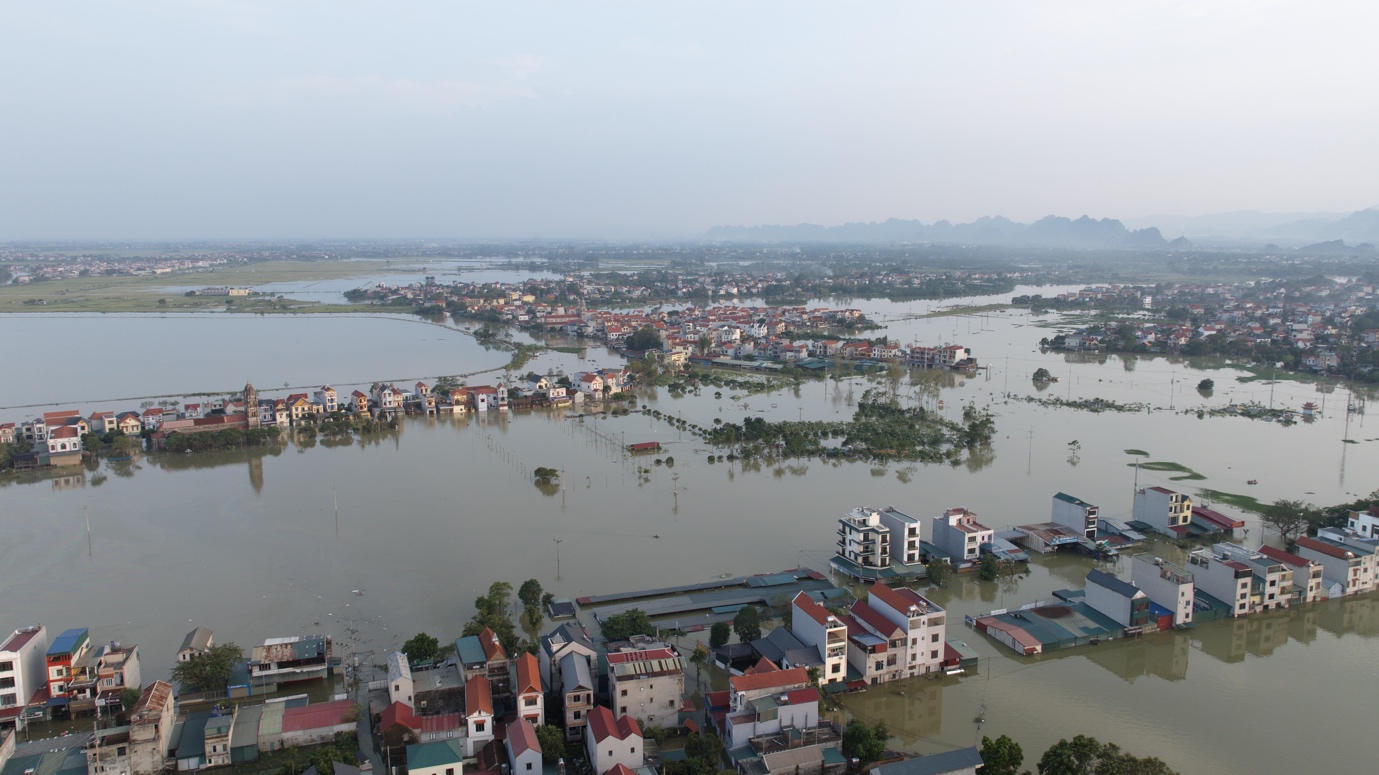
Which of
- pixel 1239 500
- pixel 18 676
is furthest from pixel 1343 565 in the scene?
pixel 18 676

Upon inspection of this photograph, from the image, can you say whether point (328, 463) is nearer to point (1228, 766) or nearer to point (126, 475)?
point (126, 475)

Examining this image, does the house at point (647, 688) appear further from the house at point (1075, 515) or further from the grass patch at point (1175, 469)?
the grass patch at point (1175, 469)

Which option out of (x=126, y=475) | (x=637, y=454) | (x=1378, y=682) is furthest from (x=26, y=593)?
(x=1378, y=682)

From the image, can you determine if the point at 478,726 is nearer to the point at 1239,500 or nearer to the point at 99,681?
the point at 99,681

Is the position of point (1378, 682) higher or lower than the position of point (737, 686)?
lower

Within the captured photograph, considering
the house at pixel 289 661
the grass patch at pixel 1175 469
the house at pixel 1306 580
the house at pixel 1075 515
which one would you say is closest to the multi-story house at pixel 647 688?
the house at pixel 289 661
